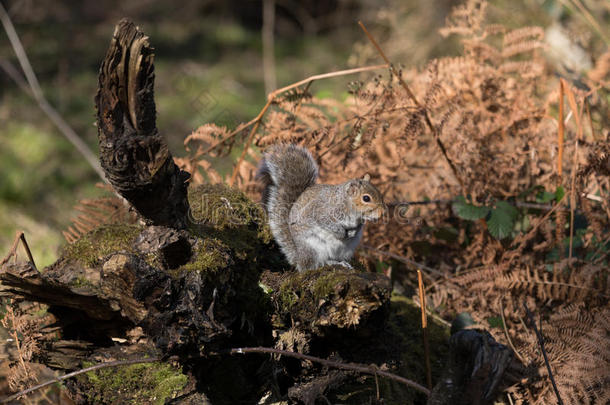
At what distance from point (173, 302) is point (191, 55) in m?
6.50

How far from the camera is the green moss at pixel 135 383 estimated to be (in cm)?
180

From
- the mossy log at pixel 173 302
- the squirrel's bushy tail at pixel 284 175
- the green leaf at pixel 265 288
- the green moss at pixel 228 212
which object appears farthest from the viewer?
the squirrel's bushy tail at pixel 284 175

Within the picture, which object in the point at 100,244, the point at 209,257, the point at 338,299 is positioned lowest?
the point at 338,299

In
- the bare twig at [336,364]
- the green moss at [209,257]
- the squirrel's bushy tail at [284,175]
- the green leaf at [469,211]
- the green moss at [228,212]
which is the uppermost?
the squirrel's bushy tail at [284,175]

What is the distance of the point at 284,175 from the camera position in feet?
8.25

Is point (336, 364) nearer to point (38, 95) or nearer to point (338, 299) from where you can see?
point (338, 299)

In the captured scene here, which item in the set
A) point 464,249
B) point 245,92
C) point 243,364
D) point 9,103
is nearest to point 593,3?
point 464,249

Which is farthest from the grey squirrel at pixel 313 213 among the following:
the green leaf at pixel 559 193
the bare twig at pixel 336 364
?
the green leaf at pixel 559 193

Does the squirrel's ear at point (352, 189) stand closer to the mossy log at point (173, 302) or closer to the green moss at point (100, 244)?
the mossy log at point (173, 302)

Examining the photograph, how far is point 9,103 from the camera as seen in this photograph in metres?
5.62

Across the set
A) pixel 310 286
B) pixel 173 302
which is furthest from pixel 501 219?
pixel 173 302

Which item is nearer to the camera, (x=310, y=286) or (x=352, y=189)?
(x=310, y=286)

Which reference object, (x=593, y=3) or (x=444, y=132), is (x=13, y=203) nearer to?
(x=444, y=132)

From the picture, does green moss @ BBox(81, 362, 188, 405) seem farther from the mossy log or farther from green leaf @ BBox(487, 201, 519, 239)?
green leaf @ BBox(487, 201, 519, 239)
